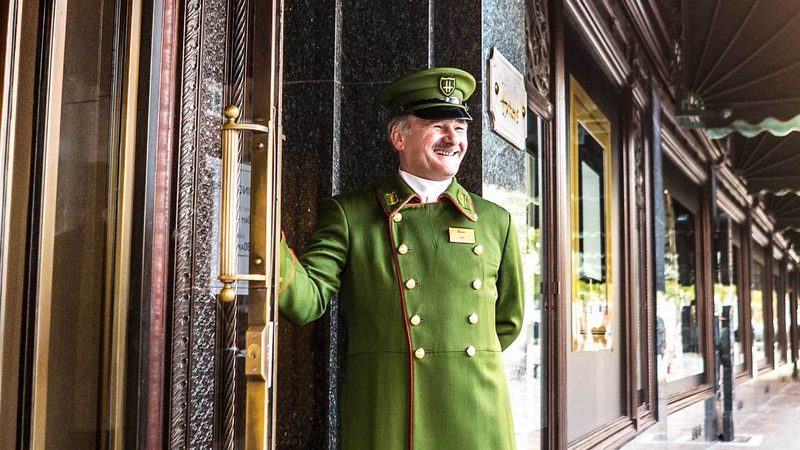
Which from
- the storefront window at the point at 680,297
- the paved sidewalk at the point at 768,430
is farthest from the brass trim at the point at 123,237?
the storefront window at the point at 680,297

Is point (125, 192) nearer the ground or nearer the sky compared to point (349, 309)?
nearer the sky

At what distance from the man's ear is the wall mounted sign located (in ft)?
2.01

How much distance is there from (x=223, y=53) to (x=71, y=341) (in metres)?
0.87

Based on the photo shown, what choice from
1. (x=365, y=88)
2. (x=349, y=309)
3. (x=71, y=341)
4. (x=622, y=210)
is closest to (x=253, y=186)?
(x=71, y=341)

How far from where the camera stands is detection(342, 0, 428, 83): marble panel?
3336 millimetres

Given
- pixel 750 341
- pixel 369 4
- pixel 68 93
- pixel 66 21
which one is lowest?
pixel 750 341

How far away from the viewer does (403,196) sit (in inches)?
112

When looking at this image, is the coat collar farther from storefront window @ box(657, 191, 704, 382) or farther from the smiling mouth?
storefront window @ box(657, 191, 704, 382)

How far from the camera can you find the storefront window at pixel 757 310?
10.1m

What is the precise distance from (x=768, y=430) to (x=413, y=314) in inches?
254

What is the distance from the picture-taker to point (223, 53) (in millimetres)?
2549

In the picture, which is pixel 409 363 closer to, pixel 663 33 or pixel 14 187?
pixel 14 187

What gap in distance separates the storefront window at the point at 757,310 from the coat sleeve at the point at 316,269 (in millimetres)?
8235

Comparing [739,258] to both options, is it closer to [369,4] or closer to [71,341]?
[369,4]
